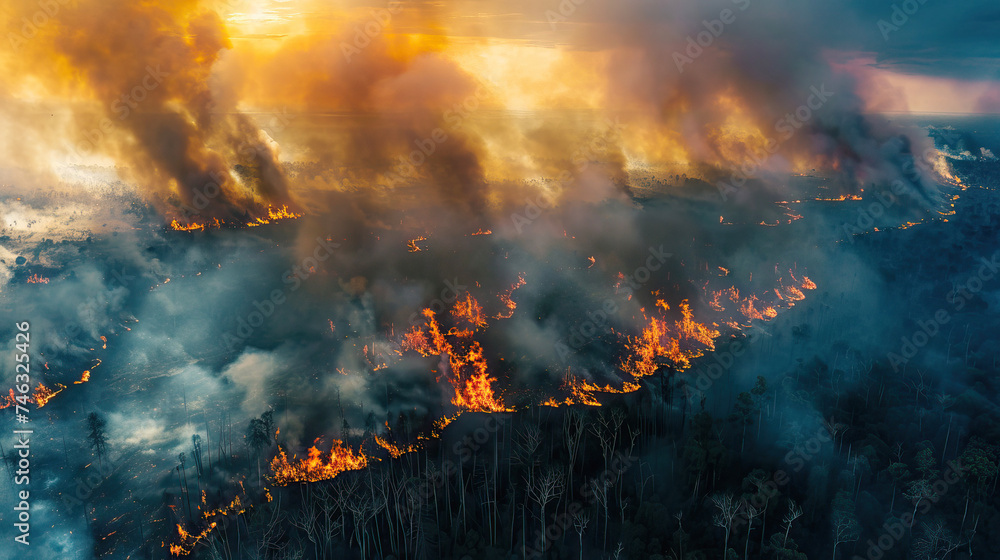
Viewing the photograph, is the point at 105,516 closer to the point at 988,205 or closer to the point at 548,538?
the point at 548,538

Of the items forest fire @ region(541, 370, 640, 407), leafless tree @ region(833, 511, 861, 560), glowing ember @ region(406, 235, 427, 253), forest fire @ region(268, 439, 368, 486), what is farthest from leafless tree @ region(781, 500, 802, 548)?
glowing ember @ region(406, 235, 427, 253)

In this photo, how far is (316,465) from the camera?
40.6 m

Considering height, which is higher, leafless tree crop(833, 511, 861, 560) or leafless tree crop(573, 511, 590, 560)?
leafless tree crop(833, 511, 861, 560)

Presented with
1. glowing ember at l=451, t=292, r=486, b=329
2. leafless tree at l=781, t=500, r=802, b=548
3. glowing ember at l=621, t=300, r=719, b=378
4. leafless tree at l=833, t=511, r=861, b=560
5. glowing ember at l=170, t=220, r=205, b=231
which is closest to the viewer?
leafless tree at l=781, t=500, r=802, b=548

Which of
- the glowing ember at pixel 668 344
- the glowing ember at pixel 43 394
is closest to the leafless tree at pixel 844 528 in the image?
the glowing ember at pixel 668 344

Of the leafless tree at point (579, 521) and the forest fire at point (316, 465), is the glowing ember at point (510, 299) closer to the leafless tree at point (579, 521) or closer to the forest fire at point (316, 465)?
the forest fire at point (316, 465)

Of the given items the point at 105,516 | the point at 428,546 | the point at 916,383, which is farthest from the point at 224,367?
the point at 916,383

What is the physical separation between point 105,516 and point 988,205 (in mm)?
170529

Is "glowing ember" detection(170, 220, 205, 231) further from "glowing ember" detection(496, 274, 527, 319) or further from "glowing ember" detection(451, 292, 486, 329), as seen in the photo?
"glowing ember" detection(496, 274, 527, 319)

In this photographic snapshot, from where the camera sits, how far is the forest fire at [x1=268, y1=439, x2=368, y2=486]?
39.4 meters

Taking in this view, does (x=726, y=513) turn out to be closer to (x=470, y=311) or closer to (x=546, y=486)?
(x=546, y=486)

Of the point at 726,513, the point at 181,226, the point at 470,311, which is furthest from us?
the point at 181,226

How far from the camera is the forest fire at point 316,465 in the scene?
39406mm

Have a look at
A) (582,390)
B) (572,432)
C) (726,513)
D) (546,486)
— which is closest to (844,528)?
(726,513)
